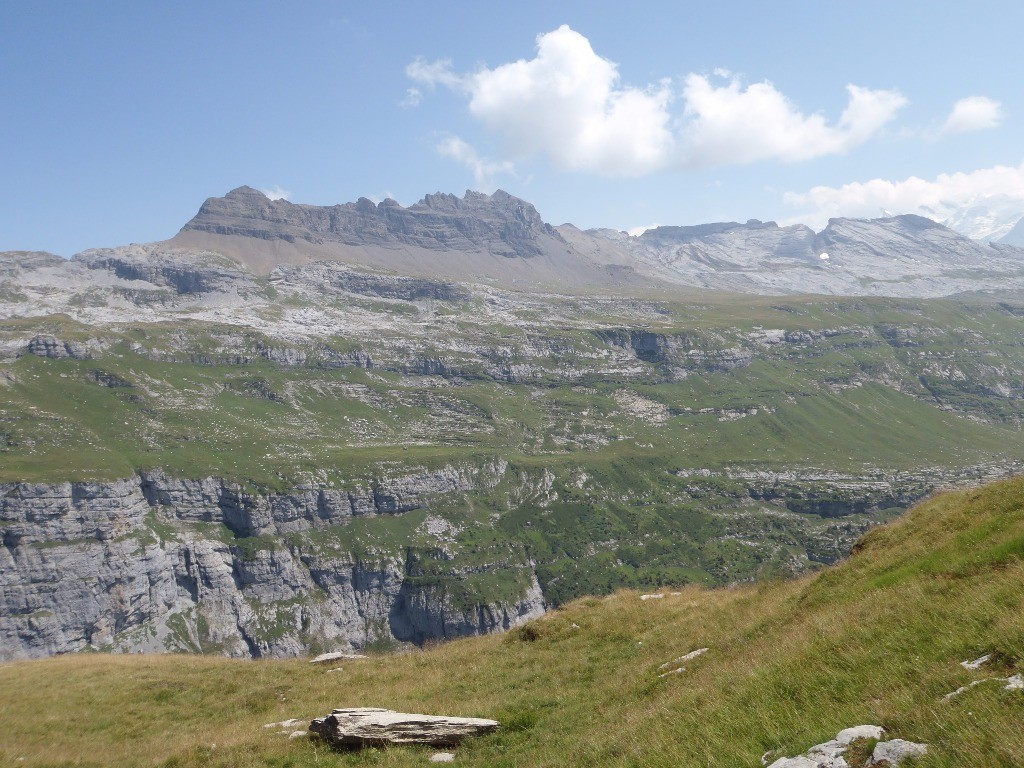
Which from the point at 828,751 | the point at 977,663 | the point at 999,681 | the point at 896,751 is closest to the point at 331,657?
the point at 828,751

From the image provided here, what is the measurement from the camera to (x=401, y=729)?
1858 centimetres

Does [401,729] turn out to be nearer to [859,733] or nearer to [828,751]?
[828,751]

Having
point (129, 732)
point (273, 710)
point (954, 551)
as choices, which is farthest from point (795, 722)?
point (129, 732)

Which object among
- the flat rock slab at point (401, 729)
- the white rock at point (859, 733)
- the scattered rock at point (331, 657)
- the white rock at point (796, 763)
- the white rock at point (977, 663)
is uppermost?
the white rock at point (977, 663)

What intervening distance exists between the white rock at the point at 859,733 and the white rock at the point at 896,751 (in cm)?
61

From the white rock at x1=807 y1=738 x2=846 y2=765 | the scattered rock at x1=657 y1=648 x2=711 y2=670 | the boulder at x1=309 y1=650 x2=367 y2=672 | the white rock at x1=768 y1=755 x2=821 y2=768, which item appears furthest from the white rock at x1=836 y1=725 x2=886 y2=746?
the boulder at x1=309 y1=650 x2=367 y2=672

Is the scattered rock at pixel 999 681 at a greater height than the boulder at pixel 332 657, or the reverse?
the scattered rock at pixel 999 681

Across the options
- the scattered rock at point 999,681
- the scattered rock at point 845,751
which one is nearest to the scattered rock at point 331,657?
the scattered rock at point 845,751

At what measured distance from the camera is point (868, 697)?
1186 centimetres

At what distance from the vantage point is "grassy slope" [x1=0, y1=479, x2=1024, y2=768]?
451 inches

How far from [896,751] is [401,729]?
14.2m

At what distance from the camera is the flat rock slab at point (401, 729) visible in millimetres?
18359

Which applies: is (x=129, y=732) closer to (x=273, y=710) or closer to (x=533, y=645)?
(x=273, y=710)

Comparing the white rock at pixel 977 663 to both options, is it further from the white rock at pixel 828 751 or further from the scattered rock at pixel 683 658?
the scattered rock at pixel 683 658
